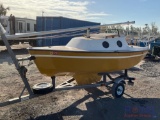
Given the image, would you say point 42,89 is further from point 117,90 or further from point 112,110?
point 117,90

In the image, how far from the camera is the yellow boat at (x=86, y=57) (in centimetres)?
557

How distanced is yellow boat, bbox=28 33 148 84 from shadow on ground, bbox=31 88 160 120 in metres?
0.87

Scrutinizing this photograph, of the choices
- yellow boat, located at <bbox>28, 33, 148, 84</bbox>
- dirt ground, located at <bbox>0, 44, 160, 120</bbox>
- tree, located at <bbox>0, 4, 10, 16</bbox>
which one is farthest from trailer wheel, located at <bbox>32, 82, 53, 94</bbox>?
tree, located at <bbox>0, 4, 10, 16</bbox>

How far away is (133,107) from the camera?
625 centimetres

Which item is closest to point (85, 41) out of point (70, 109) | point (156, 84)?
point (70, 109)

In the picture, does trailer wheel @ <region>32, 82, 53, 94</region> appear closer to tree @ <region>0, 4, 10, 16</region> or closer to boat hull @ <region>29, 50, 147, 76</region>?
boat hull @ <region>29, 50, 147, 76</region>

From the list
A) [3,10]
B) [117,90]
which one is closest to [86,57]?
[117,90]

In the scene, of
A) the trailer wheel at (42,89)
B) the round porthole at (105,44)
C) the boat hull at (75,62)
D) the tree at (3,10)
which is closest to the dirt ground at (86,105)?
the trailer wheel at (42,89)

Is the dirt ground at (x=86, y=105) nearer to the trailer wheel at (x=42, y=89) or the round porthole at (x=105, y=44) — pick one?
the trailer wheel at (x=42, y=89)

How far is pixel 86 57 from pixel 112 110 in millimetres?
1741

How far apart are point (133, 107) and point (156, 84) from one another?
3.00m

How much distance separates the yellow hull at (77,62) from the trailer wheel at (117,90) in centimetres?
55

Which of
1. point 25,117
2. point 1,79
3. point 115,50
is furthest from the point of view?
point 1,79

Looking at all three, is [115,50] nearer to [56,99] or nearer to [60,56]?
[60,56]
